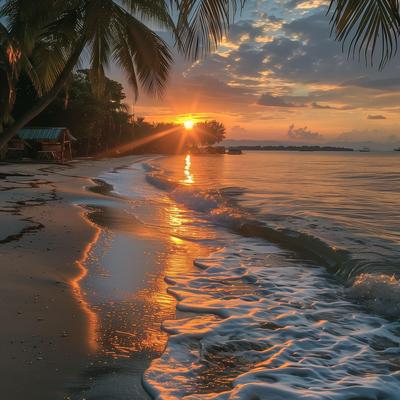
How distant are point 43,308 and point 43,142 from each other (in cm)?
3259

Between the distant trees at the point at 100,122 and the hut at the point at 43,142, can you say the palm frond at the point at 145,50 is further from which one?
the hut at the point at 43,142

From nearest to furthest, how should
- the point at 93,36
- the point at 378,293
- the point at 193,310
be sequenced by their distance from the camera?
the point at 193,310, the point at 378,293, the point at 93,36

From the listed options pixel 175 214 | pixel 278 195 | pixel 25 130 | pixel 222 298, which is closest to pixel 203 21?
pixel 222 298

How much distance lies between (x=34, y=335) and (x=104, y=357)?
64 centimetres

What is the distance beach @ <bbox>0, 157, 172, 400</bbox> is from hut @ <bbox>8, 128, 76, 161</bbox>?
25647 millimetres

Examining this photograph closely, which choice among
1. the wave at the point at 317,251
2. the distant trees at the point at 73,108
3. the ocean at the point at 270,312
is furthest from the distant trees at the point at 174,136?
the ocean at the point at 270,312

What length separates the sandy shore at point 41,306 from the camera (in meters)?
2.93

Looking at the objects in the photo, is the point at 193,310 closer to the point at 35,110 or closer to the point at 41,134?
the point at 35,110

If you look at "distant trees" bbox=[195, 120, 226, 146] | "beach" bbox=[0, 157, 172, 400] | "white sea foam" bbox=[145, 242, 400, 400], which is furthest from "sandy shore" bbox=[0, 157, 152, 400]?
"distant trees" bbox=[195, 120, 226, 146]

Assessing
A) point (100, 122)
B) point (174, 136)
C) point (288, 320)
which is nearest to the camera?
point (288, 320)

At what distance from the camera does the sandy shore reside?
2930 millimetres

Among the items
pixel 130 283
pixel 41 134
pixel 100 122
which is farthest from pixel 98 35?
pixel 100 122

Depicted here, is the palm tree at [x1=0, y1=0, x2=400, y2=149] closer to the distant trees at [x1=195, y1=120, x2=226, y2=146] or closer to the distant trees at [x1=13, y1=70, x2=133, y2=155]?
the distant trees at [x1=13, y1=70, x2=133, y2=155]

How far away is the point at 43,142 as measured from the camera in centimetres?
3462
